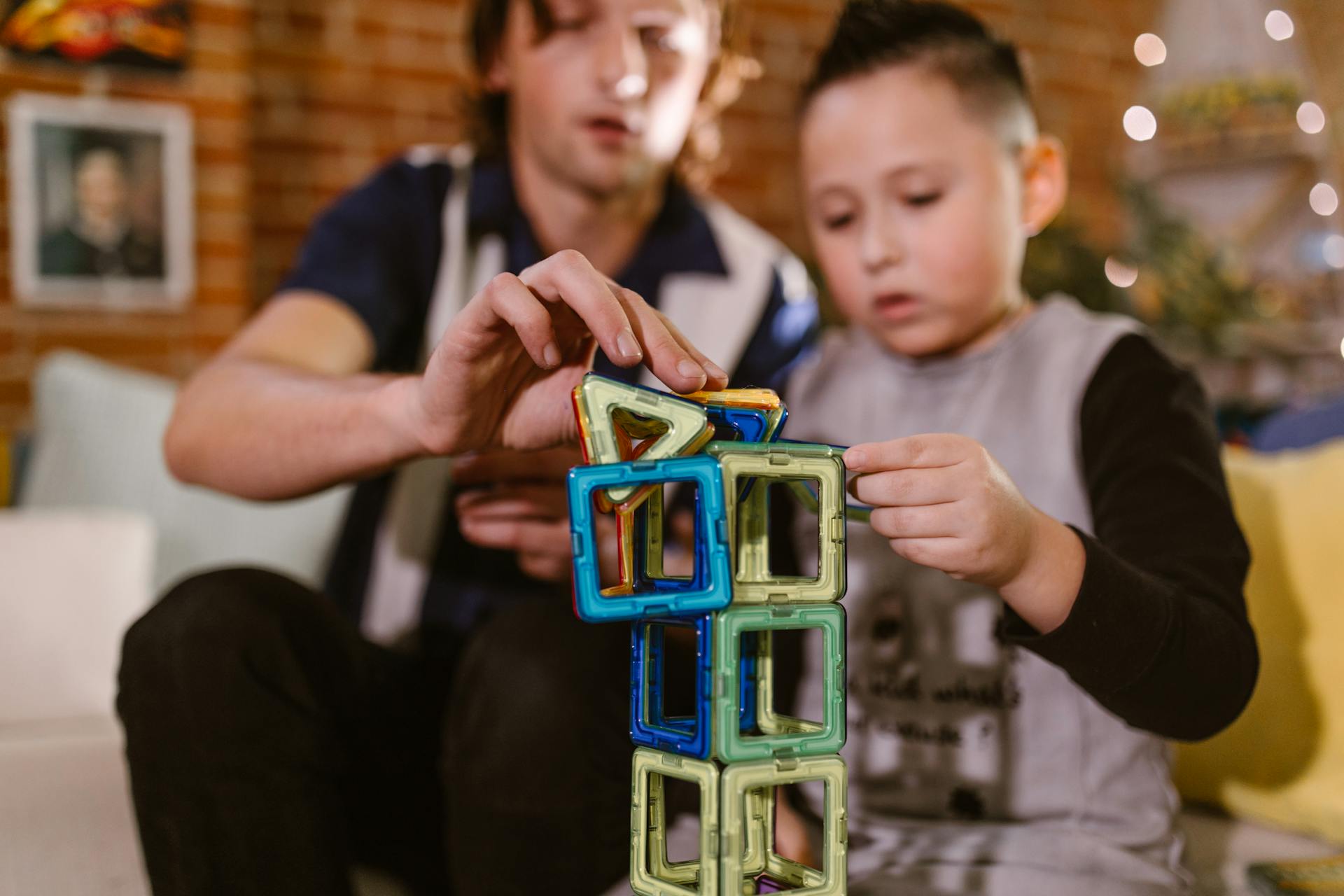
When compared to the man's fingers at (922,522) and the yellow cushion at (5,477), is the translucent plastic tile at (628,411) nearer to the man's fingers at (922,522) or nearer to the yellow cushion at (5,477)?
the man's fingers at (922,522)

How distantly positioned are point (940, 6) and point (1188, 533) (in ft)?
1.99

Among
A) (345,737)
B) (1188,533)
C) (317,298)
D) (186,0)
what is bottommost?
(345,737)

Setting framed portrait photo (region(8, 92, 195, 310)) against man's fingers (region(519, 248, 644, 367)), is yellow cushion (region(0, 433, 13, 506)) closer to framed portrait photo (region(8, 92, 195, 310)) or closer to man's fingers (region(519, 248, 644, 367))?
framed portrait photo (region(8, 92, 195, 310))

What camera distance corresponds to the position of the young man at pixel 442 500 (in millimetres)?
790

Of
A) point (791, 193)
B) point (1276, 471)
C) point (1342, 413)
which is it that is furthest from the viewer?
point (791, 193)

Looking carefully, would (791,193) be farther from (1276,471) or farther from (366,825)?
(366,825)

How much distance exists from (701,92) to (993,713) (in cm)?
97

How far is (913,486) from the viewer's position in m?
0.61

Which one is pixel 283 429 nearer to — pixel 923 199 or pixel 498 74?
pixel 923 199

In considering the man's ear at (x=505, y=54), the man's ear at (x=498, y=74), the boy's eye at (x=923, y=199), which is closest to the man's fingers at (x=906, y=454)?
the boy's eye at (x=923, y=199)

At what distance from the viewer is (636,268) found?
136cm

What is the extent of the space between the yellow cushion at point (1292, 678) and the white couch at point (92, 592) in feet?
0.13

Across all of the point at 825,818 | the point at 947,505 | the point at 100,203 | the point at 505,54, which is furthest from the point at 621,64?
the point at 100,203

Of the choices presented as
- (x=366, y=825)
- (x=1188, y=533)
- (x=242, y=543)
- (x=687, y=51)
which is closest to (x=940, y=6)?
(x=687, y=51)
